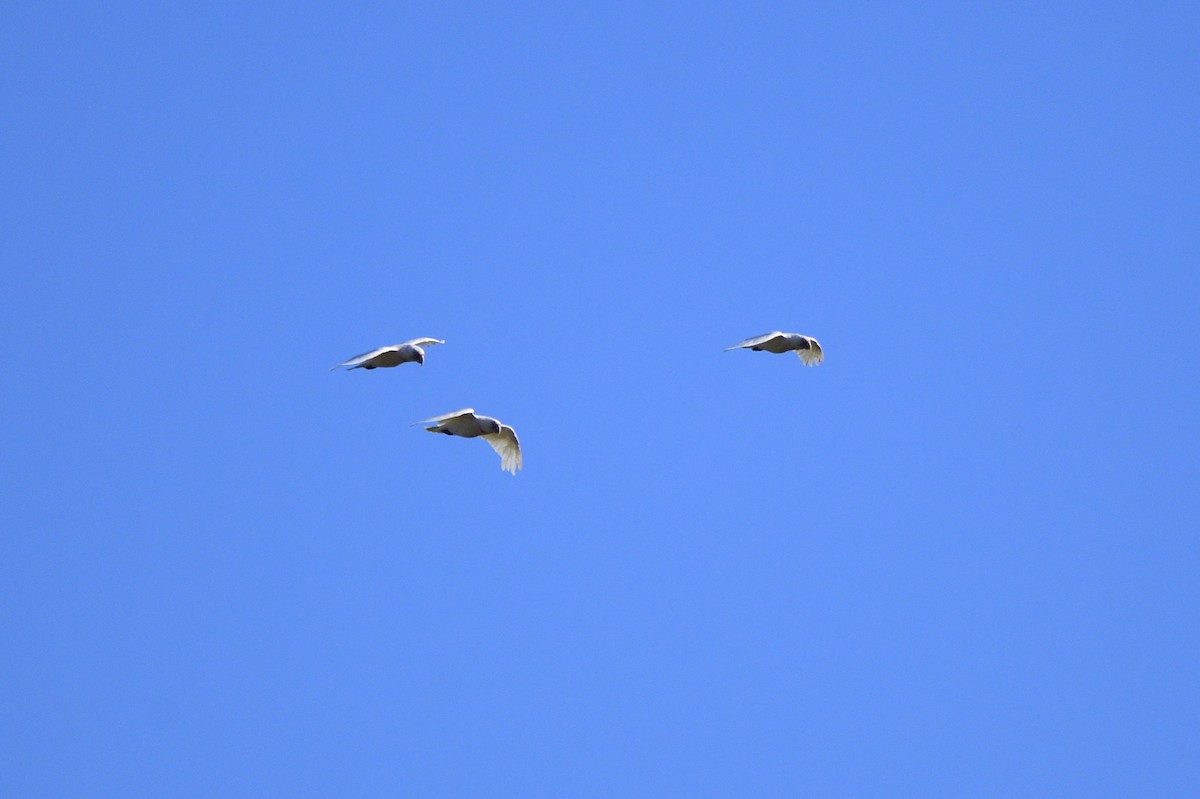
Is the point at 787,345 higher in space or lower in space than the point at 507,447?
higher

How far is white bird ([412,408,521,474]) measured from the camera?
203 feet

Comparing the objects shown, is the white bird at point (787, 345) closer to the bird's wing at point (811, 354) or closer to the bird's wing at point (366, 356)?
the bird's wing at point (811, 354)

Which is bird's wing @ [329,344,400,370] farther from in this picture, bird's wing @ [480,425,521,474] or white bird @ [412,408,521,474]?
bird's wing @ [480,425,521,474]

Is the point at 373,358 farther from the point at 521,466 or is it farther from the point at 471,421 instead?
the point at 521,466

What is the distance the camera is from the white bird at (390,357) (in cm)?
5896

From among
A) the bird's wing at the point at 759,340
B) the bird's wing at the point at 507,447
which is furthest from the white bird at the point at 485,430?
the bird's wing at the point at 759,340

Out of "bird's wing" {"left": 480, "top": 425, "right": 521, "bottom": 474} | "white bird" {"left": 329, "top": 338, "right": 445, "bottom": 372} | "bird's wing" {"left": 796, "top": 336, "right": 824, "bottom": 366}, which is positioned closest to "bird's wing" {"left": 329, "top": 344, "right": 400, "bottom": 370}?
"white bird" {"left": 329, "top": 338, "right": 445, "bottom": 372}

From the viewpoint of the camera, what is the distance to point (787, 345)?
64.6m

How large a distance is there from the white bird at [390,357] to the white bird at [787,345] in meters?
10.9

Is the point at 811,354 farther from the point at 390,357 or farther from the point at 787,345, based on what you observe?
the point at 390,357

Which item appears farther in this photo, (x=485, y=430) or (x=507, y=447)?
(x=507, y=447)

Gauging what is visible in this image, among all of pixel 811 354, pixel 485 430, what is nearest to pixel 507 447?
pixel 485 430

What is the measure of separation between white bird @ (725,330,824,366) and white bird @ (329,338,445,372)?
10878 millimetres

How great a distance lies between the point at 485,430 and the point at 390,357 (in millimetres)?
5918
